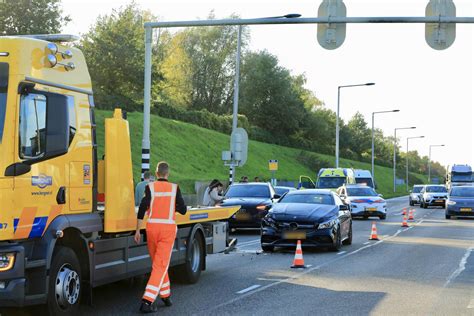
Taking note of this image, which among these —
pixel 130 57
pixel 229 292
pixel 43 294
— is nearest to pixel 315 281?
pixel 229 292

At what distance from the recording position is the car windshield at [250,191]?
2414 cm

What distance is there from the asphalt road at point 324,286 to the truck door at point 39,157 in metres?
1.09

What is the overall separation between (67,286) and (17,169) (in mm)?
1521

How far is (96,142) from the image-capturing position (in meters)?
9.38

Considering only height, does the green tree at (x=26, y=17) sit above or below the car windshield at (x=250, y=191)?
above

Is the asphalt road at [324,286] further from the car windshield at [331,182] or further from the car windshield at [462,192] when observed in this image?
the car windshield at [331,182]

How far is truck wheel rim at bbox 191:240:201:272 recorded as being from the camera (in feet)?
40.2

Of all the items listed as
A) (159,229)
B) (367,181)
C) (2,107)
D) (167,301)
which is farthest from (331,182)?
(2,107)

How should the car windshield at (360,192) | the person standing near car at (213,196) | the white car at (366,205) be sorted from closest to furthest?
the person standing near car at (213,196), the white car at (366,205), the car windshield at (360,192)

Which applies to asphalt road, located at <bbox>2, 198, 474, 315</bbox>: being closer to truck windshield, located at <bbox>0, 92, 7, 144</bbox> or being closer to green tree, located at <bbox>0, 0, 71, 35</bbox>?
truck windshield, located at <bbox>0, 92, 7, 144</bbox>

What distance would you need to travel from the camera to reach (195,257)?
40.7 ft

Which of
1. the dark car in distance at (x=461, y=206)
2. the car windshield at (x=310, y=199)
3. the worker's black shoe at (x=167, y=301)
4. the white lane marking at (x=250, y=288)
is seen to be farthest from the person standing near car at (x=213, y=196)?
the dark car in distance at (x=461, y=206)

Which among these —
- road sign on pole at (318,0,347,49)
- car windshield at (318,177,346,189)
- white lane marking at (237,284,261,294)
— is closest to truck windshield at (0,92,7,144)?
white lane marking at (237,284,261,294)

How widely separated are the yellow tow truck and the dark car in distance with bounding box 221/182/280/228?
12656 millimetres
